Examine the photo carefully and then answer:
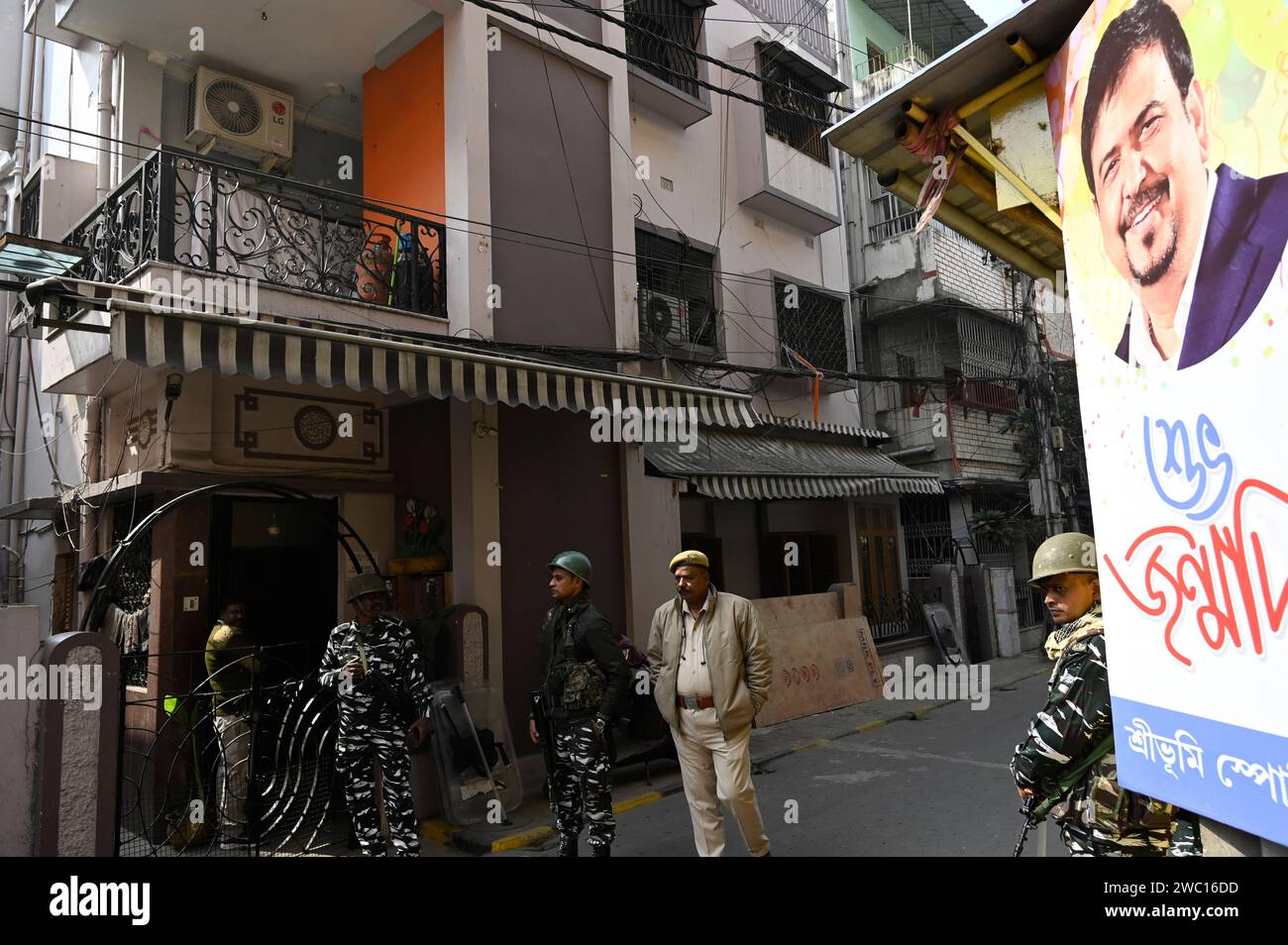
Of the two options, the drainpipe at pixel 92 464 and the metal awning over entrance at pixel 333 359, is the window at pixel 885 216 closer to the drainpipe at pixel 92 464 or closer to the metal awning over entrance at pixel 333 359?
the metal awning over entrance at pixel 333 359

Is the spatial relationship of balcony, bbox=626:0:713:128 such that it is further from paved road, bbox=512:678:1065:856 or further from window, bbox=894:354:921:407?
paved road, bbox=512:678:1065:856

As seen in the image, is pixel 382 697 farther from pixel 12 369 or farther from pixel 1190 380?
pixel 12 369

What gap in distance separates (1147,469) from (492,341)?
251 inches

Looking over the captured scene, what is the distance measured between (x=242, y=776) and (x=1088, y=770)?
5787 millimetres

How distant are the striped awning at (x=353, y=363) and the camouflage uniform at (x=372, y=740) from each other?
188 centimetres

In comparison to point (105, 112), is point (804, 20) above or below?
above

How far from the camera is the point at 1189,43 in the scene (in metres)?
2.04

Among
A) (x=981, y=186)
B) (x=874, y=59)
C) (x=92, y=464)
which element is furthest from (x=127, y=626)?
(x=874, y=59)

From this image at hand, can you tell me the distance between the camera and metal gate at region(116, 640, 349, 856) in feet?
18.7

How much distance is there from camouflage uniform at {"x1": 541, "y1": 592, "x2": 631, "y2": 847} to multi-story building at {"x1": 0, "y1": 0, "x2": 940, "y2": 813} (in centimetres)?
216

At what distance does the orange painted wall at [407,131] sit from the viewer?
337 inches

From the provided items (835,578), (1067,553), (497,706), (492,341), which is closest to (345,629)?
(497,706)

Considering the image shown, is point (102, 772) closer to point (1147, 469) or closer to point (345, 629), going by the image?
point (345, 629)

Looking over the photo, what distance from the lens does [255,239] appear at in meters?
7.68
